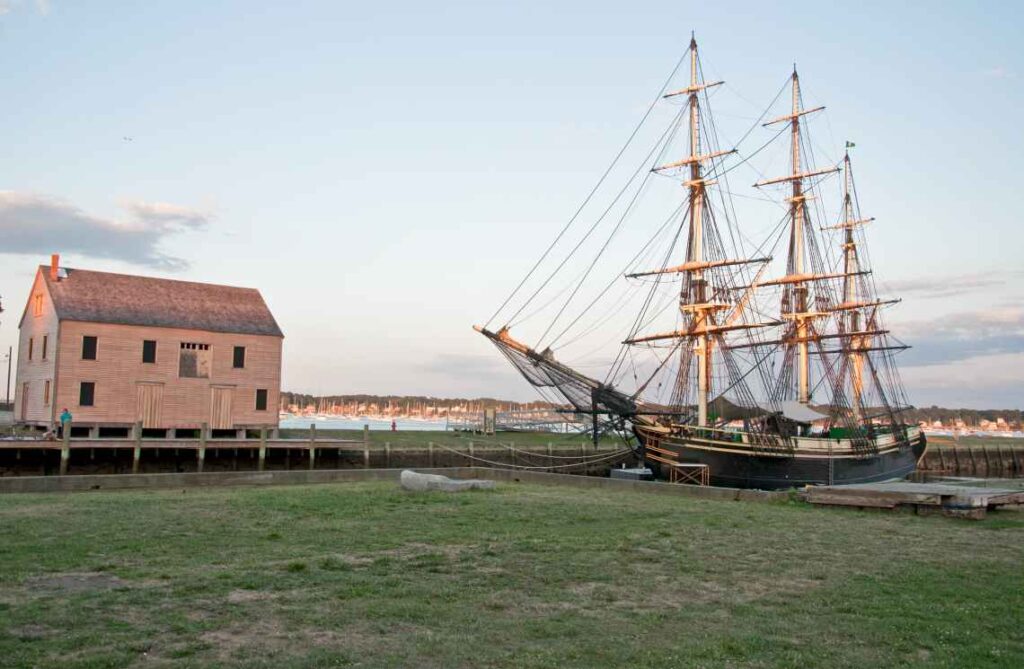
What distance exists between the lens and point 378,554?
12.5 meters

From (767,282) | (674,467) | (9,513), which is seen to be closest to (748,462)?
(674,467)

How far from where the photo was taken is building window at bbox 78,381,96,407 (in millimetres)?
39312

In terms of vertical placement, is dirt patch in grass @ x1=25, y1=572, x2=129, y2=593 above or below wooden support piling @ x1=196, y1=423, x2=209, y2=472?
below


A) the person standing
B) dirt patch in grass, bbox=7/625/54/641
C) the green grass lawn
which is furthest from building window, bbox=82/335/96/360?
dirt patch in grass, bbox=7/625/54/641

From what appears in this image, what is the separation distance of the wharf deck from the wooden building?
31.2 metres

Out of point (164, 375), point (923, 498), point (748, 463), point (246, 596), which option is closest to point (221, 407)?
point (164, 375)

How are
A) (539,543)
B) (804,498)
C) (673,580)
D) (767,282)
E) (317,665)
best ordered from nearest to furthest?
(317,665)
(673,580)
(539,543)
(804,498)
(767,282)

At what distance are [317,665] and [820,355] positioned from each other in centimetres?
6670

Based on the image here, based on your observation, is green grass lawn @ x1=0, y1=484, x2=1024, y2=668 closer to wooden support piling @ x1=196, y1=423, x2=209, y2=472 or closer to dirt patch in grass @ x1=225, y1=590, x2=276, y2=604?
dirt patch in grass @ x1=225, y1=590, x2=276, y2=604

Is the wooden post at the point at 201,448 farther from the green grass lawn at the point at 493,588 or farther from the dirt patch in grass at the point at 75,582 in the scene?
the dirt patch in grass at the point at 75,582

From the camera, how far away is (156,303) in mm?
43094

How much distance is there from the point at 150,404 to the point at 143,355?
95.1 inches

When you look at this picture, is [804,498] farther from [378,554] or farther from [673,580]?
[378,554]

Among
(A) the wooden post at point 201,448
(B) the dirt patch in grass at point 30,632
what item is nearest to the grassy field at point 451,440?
(A) the wooden post at point 201,448
